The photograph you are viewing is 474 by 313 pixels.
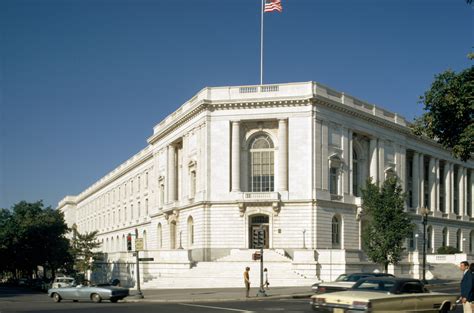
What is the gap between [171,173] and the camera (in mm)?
74562

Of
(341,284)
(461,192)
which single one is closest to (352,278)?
(341,284)

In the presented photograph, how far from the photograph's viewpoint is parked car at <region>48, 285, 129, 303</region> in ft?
123

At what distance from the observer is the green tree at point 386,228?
2095 inches

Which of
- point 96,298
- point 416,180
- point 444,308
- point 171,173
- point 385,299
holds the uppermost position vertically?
point 171,173

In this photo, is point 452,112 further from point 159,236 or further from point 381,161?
point 159,236

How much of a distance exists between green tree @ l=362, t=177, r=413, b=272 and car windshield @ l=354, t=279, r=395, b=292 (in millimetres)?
32520

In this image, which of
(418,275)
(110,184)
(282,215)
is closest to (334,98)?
(282,215)

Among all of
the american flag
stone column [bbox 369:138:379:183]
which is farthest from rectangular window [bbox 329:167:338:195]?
the american flag

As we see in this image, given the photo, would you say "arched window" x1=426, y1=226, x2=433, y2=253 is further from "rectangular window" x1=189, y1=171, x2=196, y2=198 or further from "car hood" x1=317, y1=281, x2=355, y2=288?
"car hood" x1=317, y1=281, x2=355, y2=288

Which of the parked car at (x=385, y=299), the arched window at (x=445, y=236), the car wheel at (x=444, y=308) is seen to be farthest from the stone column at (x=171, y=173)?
the car wheel at (x=444, y=308)

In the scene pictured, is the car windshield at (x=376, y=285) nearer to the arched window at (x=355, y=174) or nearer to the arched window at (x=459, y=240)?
the arched window at (x=355, y=174)

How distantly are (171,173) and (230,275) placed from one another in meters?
25.4

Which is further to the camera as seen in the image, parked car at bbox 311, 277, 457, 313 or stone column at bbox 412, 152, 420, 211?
stone column at bbox 412, 152, 420, 211

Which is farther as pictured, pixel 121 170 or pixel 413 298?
pixel 121 170
